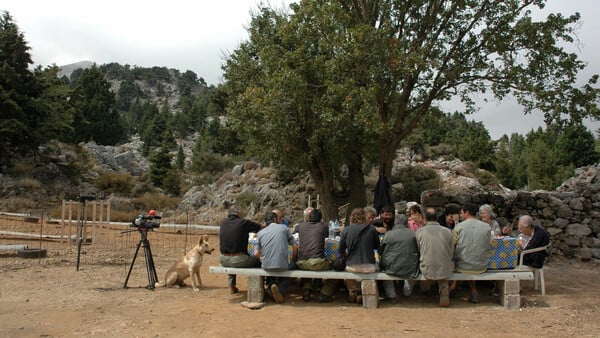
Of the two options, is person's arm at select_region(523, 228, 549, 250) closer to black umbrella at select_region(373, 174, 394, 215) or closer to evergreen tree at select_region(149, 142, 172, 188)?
black umbrella at select_region(373, 174, 394, 215)

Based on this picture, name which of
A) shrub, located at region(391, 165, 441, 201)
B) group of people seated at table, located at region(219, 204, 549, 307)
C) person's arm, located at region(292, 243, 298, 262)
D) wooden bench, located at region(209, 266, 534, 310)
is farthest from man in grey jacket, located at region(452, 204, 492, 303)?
shrub, located at region(391, 165, 441, 201)

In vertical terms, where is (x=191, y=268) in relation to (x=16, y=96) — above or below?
below

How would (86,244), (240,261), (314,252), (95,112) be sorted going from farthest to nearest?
(95,112) < (86,244) < (240,261) < (314,252)

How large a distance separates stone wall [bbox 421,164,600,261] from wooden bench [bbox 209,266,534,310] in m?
5.39

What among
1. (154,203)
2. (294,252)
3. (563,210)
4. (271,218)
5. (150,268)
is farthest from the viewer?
(154,203)

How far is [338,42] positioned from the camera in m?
11.4

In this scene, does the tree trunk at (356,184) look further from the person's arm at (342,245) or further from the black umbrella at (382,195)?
the person's arm at (342,245)

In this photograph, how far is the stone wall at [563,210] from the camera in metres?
11.7

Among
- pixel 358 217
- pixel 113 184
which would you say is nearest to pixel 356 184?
pixel 358 217

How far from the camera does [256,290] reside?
22.7 feet

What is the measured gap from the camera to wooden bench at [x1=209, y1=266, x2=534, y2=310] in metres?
6.61

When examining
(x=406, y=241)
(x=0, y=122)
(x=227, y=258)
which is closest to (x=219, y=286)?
(x=227, y=258)

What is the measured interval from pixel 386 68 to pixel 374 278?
633 centimetres

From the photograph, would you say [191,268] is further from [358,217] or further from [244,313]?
[358,217]
